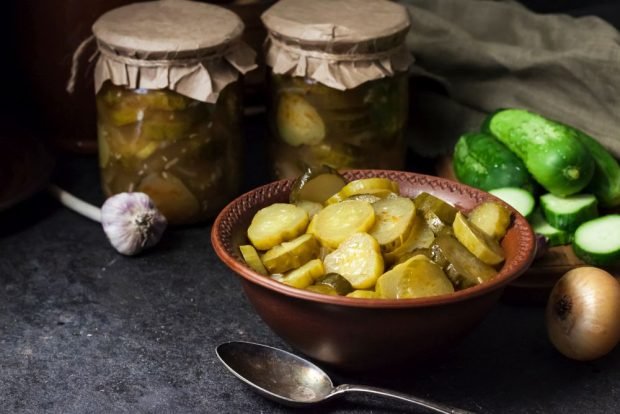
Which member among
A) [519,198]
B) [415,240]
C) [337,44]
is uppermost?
[337,44]

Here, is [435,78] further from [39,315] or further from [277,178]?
[39,315]

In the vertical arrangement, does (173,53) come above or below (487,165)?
above

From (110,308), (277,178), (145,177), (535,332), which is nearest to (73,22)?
(145,177)

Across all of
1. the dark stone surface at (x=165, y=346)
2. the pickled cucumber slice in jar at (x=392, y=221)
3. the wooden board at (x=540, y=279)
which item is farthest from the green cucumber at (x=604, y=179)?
the pickled cucumber slice in jar at (x=392, y=221)

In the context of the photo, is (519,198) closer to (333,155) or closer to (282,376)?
(333,155)

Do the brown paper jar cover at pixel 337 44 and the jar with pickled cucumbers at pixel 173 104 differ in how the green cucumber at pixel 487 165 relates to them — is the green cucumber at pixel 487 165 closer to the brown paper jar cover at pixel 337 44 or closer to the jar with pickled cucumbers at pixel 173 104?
the brown paper jar cover at pixel 337 44

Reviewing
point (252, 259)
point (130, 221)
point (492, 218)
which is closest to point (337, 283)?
point (252, 259)
